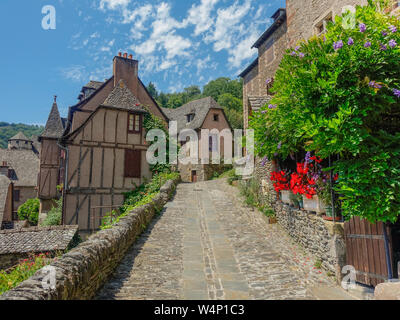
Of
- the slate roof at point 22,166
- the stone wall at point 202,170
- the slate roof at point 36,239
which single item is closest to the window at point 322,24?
the slate roof at point 36,239

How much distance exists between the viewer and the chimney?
17.7 meters

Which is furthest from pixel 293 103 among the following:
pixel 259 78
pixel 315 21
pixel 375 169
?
pixel 259 78

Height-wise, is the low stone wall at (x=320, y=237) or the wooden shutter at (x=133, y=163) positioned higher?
the wooden shutter at (x=133, y=163)

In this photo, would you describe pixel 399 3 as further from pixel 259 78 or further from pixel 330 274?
pixel 259 78

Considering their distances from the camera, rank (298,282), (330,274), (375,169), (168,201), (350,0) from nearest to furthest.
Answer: (375,169) < (298,282) < (330,274) < (350,0) < (168,201)

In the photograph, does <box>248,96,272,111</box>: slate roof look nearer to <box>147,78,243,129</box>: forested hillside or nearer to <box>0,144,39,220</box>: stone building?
<box>147,78,243,129</box>: forested hillside

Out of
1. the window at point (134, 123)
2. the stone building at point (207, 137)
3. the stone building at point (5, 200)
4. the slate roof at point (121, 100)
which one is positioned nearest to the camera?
the slate roof at point (121, 100)

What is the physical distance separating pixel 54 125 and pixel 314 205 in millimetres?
22979

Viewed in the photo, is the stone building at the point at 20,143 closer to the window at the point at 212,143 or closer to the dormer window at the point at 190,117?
the dormer window at the point at 190,117

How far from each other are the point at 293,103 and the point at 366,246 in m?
2.70

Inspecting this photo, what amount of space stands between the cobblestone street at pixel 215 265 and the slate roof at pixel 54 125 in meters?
17.4

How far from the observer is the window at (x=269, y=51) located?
54.3 feet

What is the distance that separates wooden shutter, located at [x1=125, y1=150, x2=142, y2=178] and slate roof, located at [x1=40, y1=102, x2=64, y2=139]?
35.5ft

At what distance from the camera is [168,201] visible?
12469mm
